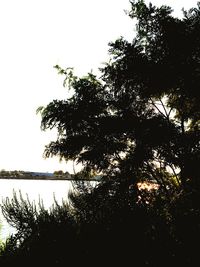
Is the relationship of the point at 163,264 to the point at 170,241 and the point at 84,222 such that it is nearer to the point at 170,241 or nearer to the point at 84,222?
the point at 170,241

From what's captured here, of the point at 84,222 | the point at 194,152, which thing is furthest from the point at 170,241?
the point at 194,152

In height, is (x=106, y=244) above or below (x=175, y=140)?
below

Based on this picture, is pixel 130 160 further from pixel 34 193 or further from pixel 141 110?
pixel 34 193

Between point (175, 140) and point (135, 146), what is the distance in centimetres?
94

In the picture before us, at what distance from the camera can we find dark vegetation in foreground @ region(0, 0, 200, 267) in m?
5.55

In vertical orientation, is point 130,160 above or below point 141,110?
below

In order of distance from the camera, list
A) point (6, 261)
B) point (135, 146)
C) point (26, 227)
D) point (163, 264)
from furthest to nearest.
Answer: point (135, 146) → point (26, 227) → point (6, 261) → point (163, 264)

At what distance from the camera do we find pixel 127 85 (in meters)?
7.80

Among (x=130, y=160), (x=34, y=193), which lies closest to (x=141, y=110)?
(x=130, y=160)

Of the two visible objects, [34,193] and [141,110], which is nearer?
[141,110]

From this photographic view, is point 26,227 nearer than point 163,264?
No

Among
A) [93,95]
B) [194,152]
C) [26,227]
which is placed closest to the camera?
[26,227]

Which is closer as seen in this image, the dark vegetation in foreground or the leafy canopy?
the dark vegetation in foreground

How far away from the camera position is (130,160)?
7.38 metres
